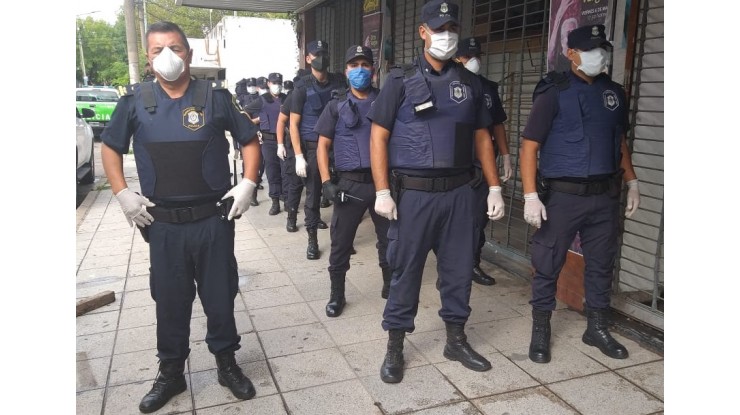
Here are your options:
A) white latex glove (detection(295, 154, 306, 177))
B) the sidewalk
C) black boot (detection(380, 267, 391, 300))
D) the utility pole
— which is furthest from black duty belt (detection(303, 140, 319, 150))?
the utility pole

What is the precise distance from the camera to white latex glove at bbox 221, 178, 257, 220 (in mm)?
2885

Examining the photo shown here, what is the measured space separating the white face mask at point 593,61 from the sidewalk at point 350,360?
1704 millimetres

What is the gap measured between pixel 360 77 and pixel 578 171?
5.67 feet

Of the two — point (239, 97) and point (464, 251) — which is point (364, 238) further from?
point (239, 97)

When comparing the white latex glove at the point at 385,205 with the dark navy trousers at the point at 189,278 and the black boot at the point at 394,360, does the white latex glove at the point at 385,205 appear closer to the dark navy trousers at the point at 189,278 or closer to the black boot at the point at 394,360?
the black boot at the point at 394,360

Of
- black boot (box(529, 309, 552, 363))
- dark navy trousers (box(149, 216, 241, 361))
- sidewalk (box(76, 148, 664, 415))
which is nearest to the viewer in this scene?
dark navy trousers (box(149, 216, 241, 361))

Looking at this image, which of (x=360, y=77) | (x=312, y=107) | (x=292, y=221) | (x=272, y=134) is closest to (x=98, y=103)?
(x=272, y=134)

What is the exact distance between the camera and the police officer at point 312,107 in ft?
18.2

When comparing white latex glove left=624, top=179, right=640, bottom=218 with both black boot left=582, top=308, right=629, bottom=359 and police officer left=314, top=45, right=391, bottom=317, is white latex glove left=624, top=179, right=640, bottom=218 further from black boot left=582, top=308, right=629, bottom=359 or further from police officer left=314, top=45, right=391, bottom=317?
police officer left=314, top=45, right=391, bottom=317

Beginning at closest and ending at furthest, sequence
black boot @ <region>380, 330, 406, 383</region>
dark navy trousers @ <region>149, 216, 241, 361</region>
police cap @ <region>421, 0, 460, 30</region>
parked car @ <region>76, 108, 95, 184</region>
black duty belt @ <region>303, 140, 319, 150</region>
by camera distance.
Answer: dark navy trousers @ <region>149, 216, 241, 361</region>
police cap @ <region>421, 0, 460, 30</region>
black boot @ <region>380, 330, 406, 383</region>
black duty belt @ <region>303, 140, 319, 150</region>
parked car @ <region>76, 108, 95, 184</region>

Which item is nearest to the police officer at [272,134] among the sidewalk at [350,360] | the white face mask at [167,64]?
the sidewalk at [350,360]

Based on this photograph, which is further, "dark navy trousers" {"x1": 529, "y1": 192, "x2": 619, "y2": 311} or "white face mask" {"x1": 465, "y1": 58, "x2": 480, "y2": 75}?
"white face mask" {"x1": 465, "y1": 58, "x2": 480, "y2": 75}

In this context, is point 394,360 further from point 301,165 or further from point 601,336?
point 301,165

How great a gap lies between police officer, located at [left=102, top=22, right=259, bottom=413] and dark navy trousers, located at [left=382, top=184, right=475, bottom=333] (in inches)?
34.3
